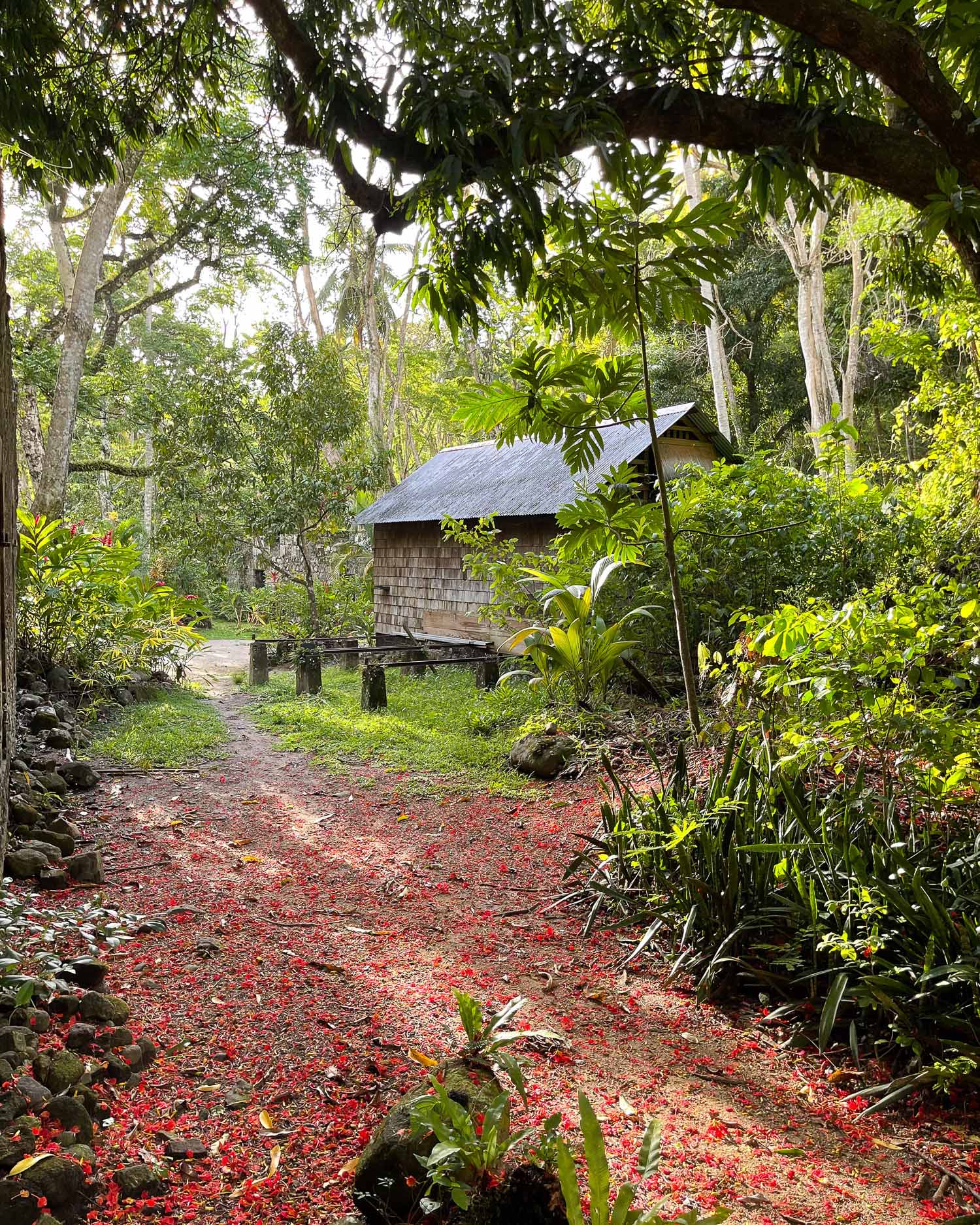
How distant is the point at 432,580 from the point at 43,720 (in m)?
7.99

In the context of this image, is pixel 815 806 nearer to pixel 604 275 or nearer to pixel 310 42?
pixel 604 275

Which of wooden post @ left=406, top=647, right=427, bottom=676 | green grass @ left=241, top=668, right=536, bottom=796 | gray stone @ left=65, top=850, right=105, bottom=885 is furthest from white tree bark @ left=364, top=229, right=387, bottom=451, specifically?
gray stone @ left=65, top=850, right=105, bottom=885

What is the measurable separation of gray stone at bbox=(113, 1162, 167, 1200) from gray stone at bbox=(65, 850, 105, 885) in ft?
7.79

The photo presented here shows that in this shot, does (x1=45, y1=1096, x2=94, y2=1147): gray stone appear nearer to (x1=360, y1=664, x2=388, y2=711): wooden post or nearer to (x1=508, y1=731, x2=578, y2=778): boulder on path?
(x1=508, y1=731, x2=578, y2=778): boulder on path

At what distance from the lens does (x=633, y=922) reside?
391 centimetres

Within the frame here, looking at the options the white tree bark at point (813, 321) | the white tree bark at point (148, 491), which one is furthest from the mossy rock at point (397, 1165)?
the white tree bark at point (148, 491)

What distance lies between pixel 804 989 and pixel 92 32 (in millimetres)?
6396

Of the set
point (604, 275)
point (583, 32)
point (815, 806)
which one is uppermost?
point (583, 32)

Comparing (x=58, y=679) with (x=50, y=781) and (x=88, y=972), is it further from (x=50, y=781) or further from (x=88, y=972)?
(x=88, y=972)

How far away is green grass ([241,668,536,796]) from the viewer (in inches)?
285

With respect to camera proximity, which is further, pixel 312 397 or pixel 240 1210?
pixel 312 397

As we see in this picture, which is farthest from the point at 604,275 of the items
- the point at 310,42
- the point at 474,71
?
the point at 310,42

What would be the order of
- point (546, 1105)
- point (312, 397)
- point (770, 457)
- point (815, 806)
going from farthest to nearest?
point (312, 397)
point (770, 457)
point (815, 806)
point (546, 1105)

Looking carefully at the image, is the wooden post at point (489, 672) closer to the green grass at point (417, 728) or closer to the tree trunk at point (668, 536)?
the green grass at point (417, 728)
